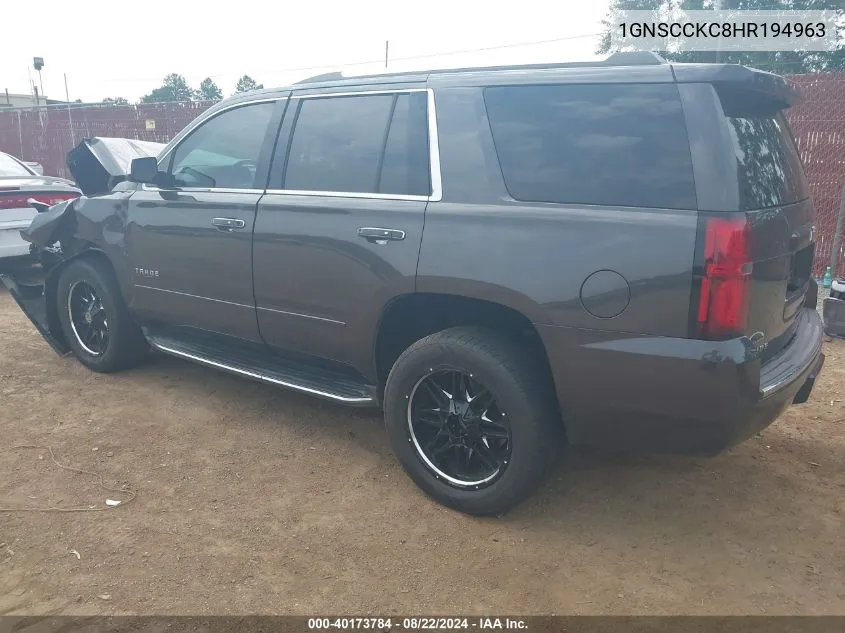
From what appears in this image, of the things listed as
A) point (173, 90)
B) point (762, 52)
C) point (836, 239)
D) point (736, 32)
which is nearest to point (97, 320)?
point (836, 239)

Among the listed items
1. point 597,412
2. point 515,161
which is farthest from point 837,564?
point 515,161

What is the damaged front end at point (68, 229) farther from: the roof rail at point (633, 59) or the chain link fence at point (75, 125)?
the chain link fence at point (75, 125)

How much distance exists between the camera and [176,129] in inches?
552

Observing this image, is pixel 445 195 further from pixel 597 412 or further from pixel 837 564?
pixel 837 564

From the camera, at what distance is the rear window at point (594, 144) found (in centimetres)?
257

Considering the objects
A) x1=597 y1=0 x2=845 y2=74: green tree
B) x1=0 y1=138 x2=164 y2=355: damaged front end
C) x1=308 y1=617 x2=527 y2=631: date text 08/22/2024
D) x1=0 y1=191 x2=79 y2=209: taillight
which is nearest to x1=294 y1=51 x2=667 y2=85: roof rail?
x1=308 y1=617 x2=527 y2=631: date text 08/22/2024

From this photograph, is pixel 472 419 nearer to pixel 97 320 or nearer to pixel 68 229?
pixel 97 320

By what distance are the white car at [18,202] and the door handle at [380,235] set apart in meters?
5.39

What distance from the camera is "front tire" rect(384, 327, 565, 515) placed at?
9.53ft

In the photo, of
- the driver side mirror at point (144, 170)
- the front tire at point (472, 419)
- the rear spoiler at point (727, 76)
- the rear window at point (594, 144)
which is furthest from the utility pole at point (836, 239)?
the driver side mirror at point (144, 170)

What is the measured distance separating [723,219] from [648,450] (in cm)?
97

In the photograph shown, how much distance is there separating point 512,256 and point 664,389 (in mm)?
791

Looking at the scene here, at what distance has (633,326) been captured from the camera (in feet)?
8.48

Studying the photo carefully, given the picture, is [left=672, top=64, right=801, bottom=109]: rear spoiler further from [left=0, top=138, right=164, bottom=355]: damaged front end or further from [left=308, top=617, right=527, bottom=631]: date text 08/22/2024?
[left=0, top=138, right=164, bottom=355]: damaged front end
